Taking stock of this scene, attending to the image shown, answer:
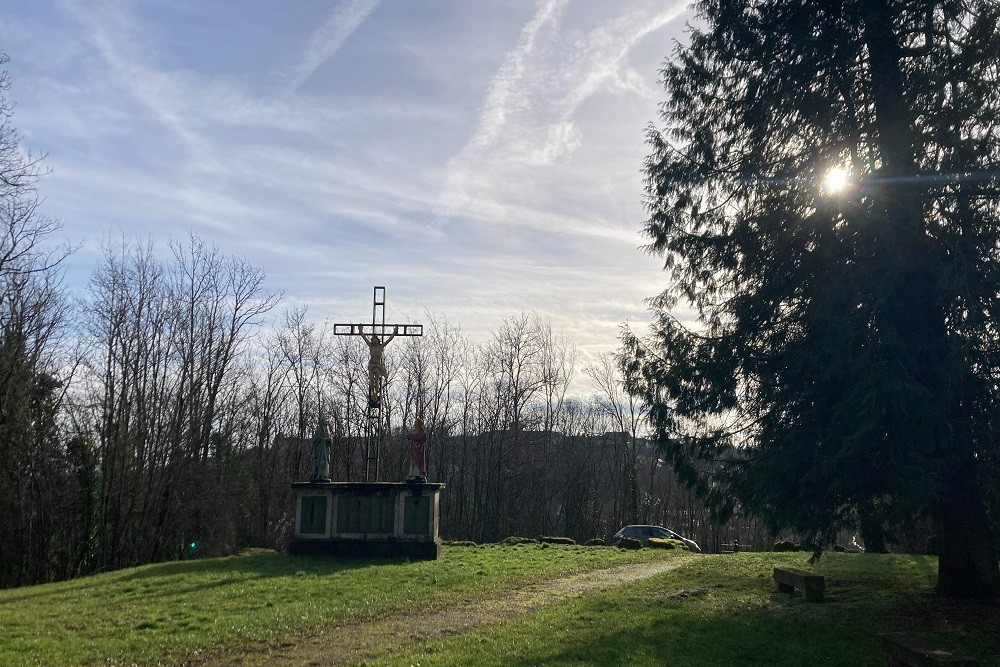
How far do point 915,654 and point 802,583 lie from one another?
4062 mm

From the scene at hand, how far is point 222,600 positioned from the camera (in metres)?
12.1

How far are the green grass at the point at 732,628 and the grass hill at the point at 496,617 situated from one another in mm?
29

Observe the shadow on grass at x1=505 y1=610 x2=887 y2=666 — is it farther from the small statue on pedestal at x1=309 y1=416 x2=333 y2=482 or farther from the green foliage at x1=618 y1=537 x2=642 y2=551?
the green foliage at x1=618 y1=537 x2=642 y2=551

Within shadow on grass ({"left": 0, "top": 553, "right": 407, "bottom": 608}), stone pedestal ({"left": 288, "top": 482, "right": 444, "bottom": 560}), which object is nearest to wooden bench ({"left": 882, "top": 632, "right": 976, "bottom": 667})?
shadow on grass ({"left": 0, "top": 553, "right": 407, "bottom": 608})

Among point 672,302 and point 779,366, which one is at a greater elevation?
point 672,302

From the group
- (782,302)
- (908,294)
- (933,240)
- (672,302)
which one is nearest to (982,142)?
(933,240)

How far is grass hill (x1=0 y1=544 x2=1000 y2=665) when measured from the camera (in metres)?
8.12

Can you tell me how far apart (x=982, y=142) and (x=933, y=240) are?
4.95ft

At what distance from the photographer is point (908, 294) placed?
941 cm

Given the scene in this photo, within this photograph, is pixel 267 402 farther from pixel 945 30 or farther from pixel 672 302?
pixel 945 30

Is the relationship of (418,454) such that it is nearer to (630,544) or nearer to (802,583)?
(630,544)

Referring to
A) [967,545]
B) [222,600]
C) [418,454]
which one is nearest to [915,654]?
[967,545]

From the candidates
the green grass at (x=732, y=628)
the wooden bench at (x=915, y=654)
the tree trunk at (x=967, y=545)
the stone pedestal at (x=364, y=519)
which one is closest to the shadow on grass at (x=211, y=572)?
the stone pedestal at (x=364, y=519)

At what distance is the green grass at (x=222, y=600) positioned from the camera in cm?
879
